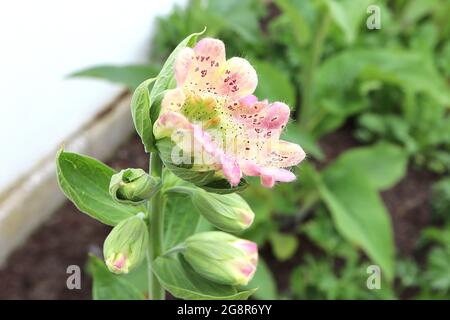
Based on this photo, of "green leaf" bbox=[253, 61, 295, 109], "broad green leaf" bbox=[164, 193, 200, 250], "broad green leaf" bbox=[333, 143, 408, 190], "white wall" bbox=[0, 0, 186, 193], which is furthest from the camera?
"broad green leaf" bbox=[333, 143, 408, 190]

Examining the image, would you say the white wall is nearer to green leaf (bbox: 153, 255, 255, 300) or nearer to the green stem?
the green stem

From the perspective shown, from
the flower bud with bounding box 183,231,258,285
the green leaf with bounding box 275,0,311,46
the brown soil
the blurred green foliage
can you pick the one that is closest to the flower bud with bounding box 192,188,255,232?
the flower bud with bounding box 183,231,258,285

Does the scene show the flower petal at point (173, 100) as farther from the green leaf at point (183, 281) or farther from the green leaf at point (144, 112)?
the green leaf at point (183, 281)

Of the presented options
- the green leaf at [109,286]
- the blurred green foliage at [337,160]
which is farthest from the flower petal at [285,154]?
the blurred green foliage at [337,160]

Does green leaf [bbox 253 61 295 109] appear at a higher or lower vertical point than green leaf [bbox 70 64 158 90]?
lower

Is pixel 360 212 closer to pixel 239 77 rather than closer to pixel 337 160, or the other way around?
pixel 337 160

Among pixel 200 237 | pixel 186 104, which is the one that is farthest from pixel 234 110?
pixel 200 237
